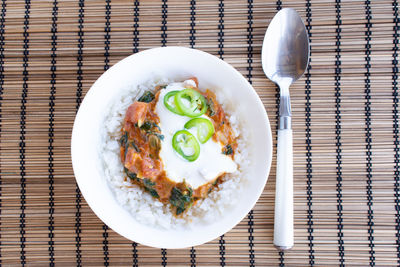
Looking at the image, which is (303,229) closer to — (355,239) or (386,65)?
(355,239)

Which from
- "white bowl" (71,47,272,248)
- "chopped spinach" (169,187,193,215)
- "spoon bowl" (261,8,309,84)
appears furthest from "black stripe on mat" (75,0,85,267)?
"spoon bowl" (261,8,309,84)

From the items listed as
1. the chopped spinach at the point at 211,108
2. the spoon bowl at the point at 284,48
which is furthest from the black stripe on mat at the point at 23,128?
the spoon bowl at the point at 284,48

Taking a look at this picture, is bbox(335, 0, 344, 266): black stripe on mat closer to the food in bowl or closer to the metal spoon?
the metal spoon

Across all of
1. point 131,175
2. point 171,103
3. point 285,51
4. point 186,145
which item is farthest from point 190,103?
point 285,51

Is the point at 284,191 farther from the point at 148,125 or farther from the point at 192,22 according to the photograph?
the point at 192,22

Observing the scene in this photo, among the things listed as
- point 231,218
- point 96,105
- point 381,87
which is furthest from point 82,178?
point 381,87

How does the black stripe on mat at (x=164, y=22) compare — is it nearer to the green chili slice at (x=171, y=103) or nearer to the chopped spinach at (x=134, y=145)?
the green chili slice at (x=171, y=103)
